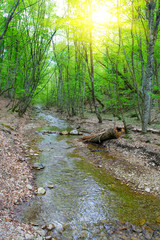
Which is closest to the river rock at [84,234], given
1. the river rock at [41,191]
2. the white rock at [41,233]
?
the white rock at [41,233]

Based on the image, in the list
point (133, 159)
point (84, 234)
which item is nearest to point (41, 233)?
point (84, 234)

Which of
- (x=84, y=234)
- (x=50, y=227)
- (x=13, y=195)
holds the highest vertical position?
(x=13, y=195)

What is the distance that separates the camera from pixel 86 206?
13.7 feet

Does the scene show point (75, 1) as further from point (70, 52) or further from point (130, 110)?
point (130, 110)

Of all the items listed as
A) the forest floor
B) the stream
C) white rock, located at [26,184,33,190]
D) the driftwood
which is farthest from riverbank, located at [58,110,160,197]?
white rock, located at [26,184,33,190]

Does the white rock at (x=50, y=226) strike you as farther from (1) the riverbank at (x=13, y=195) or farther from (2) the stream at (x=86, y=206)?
(1) the riverbank at (x=13, y=195)

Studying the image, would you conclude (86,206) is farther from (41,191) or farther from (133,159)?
(133,159)

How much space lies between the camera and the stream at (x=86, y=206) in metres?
3.45

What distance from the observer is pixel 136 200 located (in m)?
4.58

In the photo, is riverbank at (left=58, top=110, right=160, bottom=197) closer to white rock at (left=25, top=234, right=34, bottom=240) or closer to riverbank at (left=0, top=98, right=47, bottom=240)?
riverbank at (left=0, top=98, right=47, bottom=240)

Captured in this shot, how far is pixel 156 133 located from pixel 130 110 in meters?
14.3

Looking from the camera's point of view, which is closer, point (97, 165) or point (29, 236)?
point (29, 236)

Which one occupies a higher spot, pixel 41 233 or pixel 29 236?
pixel 29 236

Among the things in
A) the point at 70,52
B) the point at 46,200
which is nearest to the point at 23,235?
the point at 46,200
